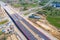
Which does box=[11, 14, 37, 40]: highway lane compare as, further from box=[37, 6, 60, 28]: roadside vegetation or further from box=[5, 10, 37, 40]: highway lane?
box=[37, 6, 60, 28]: roadside vegetation

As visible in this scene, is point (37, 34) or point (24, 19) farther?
point (24, 19)

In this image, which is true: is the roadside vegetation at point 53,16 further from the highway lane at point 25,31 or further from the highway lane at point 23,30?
the highway lane at point 23,30

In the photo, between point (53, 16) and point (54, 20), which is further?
point (53, 16)

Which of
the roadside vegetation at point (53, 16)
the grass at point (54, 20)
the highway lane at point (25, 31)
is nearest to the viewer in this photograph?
the highway lane at point (25, 31)

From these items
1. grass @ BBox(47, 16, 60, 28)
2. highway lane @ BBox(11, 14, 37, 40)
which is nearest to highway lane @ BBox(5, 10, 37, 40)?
highway lane @ BBox(11, 14, 37, 40)

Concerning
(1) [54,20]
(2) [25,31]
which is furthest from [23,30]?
(1) [54,20]

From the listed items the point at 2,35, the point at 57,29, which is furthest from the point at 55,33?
the point at 2,35

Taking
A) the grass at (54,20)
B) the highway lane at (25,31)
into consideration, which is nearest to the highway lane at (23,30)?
the highway lane at (25,31)

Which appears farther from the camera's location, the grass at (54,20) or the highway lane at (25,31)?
the grass at (54,20)

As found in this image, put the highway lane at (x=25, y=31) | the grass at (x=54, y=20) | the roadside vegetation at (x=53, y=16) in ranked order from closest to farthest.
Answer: the highway lane at (x=25, y=31) → the grass at (x=54, y=20) → the roadside vegetation at (x=53, y=16)

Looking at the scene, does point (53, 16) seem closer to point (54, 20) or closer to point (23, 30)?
point (54, 20)

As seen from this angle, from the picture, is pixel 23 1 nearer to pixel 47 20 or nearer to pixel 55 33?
pixel 47 20
